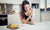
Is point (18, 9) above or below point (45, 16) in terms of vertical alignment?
above

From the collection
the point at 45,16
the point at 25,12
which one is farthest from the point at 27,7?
the point at 45,16

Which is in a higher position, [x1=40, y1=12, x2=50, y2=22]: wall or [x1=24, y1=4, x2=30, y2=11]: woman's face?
[x1=24, y1=4, x2=30, y2=11]: woman's face

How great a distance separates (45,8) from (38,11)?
0.54 feet

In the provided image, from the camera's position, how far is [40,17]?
5.05ft

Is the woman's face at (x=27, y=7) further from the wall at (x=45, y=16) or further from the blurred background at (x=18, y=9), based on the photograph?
the wall at (x=45, y=16)

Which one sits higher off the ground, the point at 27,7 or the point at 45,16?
the point at 27,7

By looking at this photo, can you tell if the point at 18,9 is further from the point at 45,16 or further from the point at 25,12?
the point at 45,16

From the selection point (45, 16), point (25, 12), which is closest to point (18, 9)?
point (25, 12)

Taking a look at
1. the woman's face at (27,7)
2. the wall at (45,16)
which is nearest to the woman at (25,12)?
the woman's face at (27,7)

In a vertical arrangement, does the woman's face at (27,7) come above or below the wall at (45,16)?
above

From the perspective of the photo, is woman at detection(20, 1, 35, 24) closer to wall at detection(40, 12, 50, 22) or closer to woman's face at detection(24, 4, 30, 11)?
woman's face at detection(24, 4, 30, 11)

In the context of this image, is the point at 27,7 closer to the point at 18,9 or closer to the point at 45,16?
the point at 18,9

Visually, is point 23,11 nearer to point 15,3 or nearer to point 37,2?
point 15,3

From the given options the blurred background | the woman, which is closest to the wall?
the blurred background
